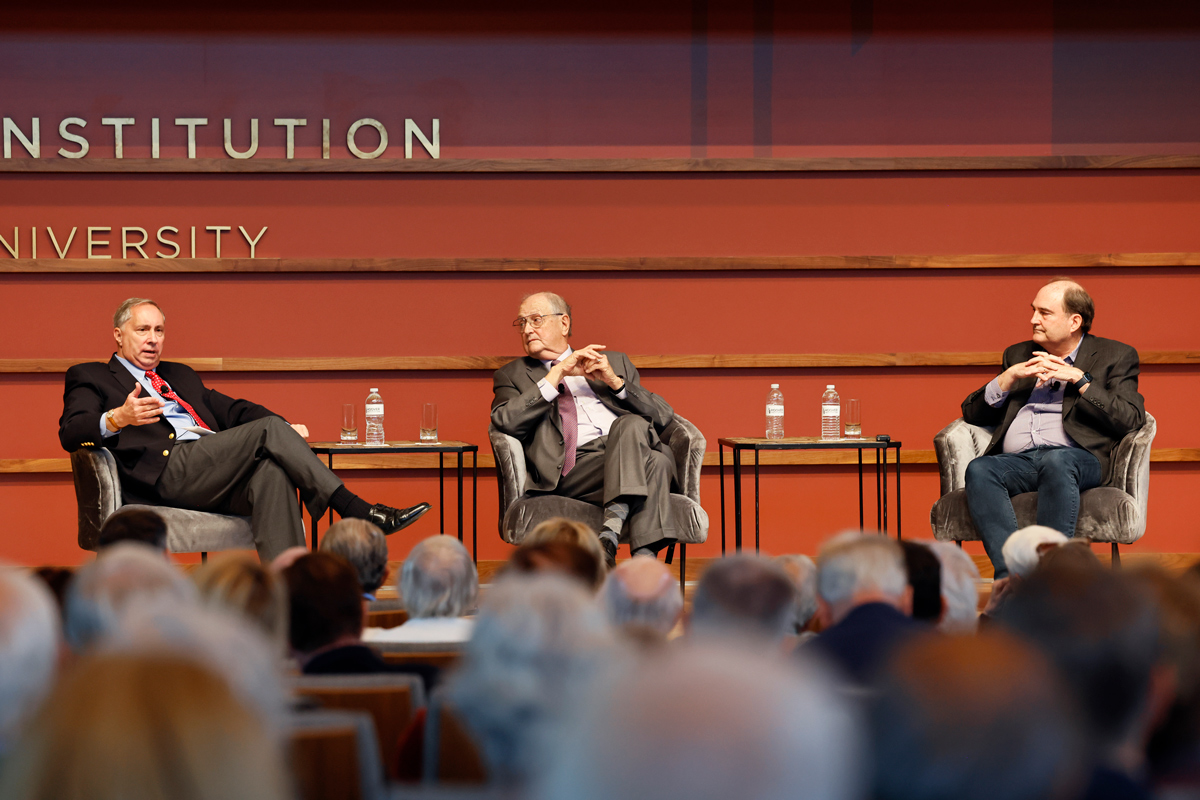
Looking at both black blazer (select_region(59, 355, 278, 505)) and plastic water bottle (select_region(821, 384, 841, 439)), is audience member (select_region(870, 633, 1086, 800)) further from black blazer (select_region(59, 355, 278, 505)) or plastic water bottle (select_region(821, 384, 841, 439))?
plastic water bottle (select_region(821, 384, 841, 439))

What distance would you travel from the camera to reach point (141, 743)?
0.63 metres

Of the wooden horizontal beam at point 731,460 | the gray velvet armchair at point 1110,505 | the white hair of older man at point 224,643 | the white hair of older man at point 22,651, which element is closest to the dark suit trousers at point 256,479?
the wooden horizontal beam at point 731,460

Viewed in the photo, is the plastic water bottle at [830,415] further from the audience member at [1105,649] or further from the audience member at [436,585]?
the audience member at [1105,649]

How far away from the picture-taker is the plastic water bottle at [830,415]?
455 centimetres

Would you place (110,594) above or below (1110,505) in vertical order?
above

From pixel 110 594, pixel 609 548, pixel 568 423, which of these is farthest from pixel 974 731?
pixel 568 423

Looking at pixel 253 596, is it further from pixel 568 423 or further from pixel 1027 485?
pixel 1027 485

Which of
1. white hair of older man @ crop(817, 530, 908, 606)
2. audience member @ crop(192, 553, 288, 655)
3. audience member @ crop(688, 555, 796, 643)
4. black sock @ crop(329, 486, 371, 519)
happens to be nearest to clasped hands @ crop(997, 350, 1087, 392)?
black sock @ crop(329, 486, 371, 519)

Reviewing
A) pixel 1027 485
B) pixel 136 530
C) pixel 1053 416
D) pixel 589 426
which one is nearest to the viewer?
pixel 136 530

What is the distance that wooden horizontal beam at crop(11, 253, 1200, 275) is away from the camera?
15.6ft

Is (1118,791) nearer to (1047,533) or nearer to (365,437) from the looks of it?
(1047,533)

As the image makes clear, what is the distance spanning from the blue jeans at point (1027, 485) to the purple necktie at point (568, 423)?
1.41 meters

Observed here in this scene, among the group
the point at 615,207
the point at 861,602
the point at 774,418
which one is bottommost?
the point at 861,602

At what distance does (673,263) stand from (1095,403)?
5.87ft
